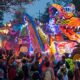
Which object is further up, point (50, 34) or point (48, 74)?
point (50, 34)

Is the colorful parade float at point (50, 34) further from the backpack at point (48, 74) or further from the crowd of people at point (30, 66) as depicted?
the backpack at point (48, 74)

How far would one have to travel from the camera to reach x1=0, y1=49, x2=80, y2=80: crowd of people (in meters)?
11.6

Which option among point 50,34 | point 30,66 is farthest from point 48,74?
point 50,34

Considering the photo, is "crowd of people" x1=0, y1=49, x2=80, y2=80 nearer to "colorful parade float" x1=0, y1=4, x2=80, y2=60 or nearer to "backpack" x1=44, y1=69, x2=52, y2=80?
"colorful parade float" x1=0, y1=4, x2=80, y2=60

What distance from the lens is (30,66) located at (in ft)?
38.7

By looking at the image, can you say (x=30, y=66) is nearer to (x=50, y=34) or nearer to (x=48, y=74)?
(x=48, y=74)

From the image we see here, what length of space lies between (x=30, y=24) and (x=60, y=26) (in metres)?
1.05

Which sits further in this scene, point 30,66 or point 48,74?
point 30,66

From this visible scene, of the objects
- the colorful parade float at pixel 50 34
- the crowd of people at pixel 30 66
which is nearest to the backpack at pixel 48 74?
the crowd of people at pixel 30 66

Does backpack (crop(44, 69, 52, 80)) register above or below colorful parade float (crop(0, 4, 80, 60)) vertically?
below

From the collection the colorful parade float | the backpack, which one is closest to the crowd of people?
the colorful parade float

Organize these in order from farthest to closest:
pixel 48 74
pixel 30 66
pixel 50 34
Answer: pixel 50 34
pixel 30 66
pixel 48 74

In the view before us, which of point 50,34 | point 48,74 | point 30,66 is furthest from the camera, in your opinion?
point 50,34

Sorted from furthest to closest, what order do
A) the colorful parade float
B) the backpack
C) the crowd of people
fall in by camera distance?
the colorful parade float < the crowd of people < the backpack
